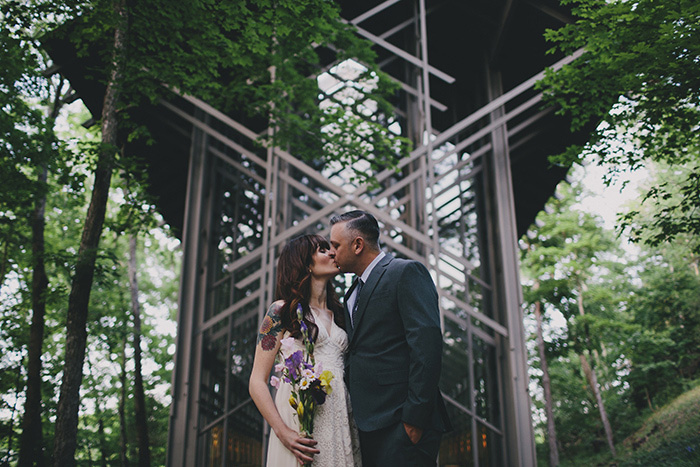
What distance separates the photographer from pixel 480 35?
35.0 ft

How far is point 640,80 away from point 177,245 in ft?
65.4

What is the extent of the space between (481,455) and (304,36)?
6497mm

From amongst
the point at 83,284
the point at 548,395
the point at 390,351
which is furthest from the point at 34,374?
the point at 548,395

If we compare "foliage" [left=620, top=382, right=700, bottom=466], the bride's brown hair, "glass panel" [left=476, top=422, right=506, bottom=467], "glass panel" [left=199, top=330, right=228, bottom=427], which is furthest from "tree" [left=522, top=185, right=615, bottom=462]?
the bride's brown hair

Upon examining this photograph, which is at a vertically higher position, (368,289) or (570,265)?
(570,265)

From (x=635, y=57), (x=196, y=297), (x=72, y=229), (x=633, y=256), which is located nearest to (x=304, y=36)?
(x=635, y=57)

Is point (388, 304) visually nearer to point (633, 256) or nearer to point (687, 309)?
point (687, 309)

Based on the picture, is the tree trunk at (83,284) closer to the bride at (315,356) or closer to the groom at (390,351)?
the bride at (315,356)

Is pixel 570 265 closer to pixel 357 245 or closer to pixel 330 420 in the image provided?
pixel 357 245

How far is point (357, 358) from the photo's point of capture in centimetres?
267

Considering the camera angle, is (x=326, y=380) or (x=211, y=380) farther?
(x=211, y=380)

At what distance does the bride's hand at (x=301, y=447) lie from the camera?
2457 mm

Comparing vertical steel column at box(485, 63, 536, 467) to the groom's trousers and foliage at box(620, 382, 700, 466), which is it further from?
the groom's trousers

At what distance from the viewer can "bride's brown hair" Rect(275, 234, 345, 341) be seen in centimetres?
274
